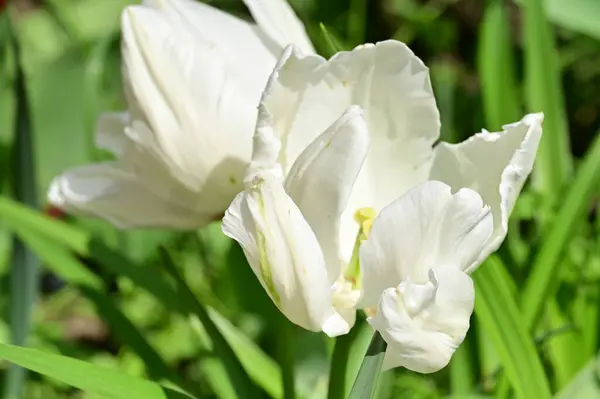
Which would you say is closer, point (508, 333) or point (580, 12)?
point (508, 333)

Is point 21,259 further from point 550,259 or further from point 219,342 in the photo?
point 550,259

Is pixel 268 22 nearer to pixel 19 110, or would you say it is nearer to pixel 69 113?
pixel 19 110

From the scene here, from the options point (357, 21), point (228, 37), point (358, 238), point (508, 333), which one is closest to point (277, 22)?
point (228, 37)

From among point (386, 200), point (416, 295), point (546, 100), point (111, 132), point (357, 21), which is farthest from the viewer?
point (357, 21)

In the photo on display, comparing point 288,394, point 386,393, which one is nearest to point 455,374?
point 386,393

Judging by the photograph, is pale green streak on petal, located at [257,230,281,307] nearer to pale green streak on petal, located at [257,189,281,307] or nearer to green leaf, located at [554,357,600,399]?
pale green streak on petal, located at [257,189,281,307]

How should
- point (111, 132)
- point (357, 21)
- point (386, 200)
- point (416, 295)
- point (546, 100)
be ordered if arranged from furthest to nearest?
1. point (357, 21)
2. point (546, 100)
3. point (111, 132)
4. point (386, 200)
5. point (416, 295)

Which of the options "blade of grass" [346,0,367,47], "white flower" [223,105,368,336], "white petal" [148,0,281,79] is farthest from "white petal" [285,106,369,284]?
"blade of grass" [346,0,367,47]
